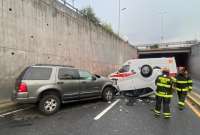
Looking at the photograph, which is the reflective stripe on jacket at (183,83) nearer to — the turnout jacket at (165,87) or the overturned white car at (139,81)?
the turnout jacket at (165,87)

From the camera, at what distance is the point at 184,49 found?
3353 cm

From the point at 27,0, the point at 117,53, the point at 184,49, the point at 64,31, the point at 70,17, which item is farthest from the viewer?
the point at 184,49

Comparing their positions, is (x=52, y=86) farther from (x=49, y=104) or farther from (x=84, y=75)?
(x=84, y=75)

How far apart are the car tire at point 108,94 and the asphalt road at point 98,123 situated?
5.68ft

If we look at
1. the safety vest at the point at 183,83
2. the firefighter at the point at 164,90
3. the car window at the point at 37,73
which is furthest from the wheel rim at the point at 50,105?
the safety vest at the point at 183,83

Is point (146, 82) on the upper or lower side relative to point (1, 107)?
upper

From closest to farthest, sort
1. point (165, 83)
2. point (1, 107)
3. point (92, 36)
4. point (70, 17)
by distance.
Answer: point (165, 83), point (1, 107), point (70, 17), point (92, 36)

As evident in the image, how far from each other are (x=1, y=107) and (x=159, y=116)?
5988 mm

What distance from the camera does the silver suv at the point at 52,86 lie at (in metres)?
5.90

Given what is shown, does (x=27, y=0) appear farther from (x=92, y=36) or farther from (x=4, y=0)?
(x=92, y=36)

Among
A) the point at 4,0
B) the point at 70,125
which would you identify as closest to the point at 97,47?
the point at 4,0

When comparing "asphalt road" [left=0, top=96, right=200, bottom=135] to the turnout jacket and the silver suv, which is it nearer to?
the silver suv

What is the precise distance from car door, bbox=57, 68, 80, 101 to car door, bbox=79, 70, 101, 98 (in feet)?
0.91

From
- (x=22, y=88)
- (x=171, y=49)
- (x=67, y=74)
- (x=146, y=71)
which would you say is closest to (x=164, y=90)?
(x=67, y=74)
